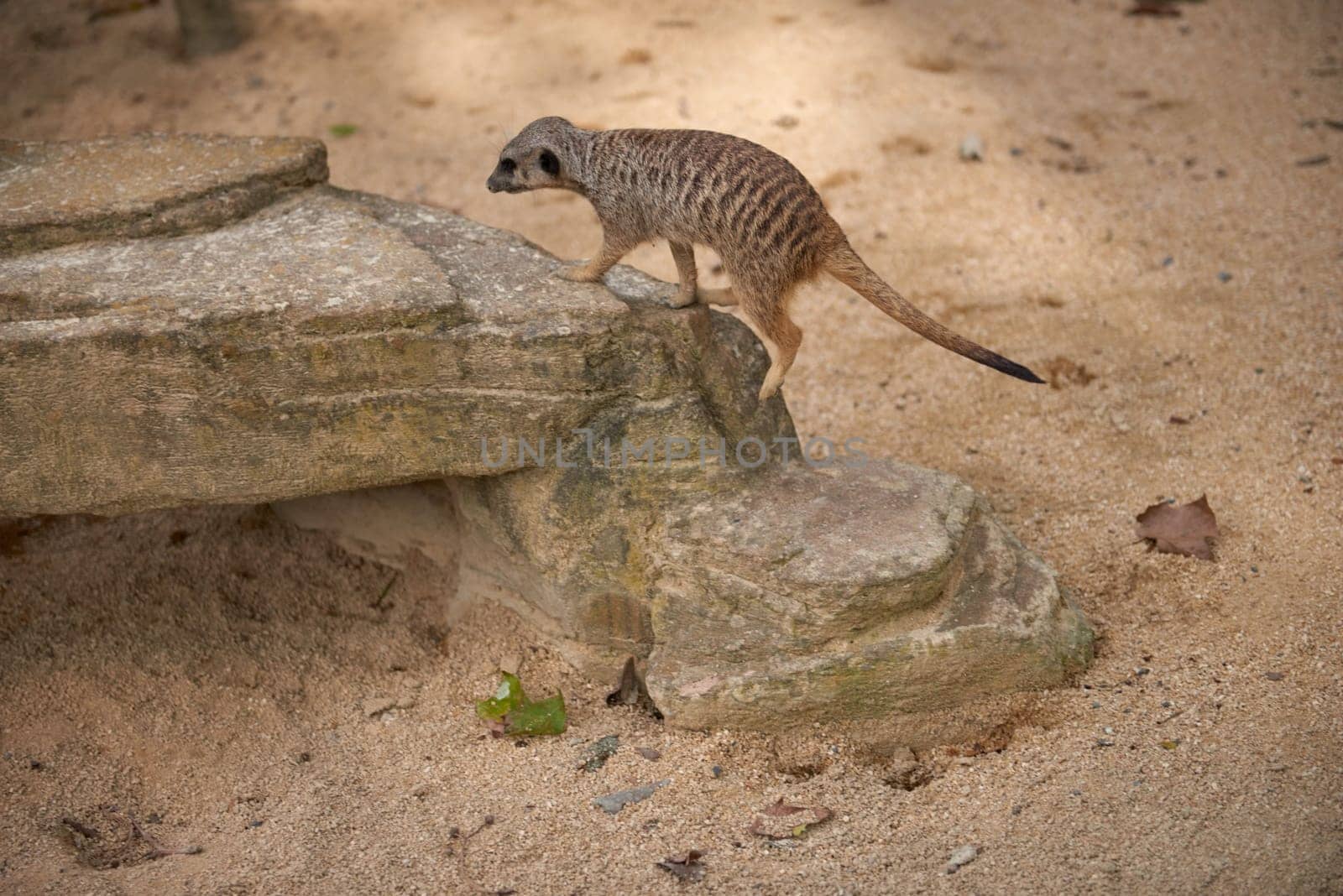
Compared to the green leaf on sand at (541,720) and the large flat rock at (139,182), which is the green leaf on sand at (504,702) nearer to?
the green leaf on sand at (541,720)

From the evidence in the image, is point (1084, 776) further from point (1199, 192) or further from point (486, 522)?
point (1199, 192)

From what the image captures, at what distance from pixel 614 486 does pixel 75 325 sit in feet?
3.63

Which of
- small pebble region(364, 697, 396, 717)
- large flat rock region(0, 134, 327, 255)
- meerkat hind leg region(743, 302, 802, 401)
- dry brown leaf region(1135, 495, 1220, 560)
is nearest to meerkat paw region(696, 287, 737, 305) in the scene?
meerkat hind leg region(743, 302, 802, 401)

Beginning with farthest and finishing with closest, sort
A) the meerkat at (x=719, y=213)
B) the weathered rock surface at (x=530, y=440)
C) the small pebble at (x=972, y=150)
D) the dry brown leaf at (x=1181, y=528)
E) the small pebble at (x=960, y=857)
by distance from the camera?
the small pebble at (x=972, y=150)
the dry brown leaf at (x=1181, y=528)
the meerkat at (x=719, y=213)
the weathered rock surface at (x=530, y=440)
the small pebble at (x=960, y=857)

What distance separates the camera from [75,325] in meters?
2.39

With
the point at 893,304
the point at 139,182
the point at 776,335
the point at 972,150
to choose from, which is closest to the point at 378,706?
the point at 776,335

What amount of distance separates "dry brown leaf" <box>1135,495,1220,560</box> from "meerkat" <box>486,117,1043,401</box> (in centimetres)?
93

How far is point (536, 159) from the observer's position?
2.79 metres

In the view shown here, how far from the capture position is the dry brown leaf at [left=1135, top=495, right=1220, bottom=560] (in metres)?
3.10

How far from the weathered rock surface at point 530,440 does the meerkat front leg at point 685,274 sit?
0.26 feet

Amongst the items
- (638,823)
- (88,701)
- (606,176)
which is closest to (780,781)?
(638,823)

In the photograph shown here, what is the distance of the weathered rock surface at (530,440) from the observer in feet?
8.00

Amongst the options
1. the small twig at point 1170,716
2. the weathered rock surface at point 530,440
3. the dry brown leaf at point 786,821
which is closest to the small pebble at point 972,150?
the weathered rock surface at point 530,440

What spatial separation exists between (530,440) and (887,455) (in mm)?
1441
